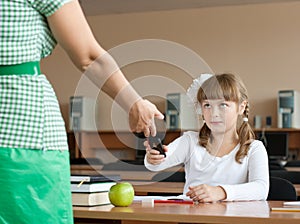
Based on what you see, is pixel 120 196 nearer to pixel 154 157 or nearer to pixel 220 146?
pixel 154 157

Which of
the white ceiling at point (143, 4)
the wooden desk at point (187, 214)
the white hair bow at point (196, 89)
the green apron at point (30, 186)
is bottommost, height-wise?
the wooden desk at point (187, 214)

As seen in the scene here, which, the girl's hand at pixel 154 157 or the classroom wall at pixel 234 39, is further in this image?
the classroom wall at pixel 234 39

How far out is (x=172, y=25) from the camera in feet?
31.2

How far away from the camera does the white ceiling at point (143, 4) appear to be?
898cm

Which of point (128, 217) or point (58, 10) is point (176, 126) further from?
point (58, 10)

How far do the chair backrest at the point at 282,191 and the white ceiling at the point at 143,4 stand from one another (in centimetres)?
588

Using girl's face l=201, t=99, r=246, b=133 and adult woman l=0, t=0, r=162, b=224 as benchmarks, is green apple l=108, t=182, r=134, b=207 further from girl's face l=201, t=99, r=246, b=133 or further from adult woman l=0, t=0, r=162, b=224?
adult woman l=0, t=0, r=162, b=224

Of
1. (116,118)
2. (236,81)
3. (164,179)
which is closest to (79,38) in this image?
(116,118)

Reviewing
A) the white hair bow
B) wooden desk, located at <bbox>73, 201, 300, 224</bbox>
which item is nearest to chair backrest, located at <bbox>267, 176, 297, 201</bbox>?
the white hair bow

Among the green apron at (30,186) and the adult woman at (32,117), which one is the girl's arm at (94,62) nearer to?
the adult woman at (32,117)

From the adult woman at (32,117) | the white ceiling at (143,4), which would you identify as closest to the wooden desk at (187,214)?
the adult woman at (32,117)

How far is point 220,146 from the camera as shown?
3180mm

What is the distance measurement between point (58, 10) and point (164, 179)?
2933 mm

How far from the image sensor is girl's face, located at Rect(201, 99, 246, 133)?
3099mm
